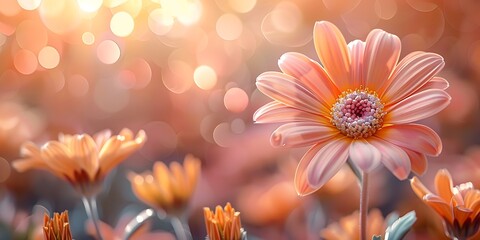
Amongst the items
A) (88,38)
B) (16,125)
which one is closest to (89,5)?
(88,38)

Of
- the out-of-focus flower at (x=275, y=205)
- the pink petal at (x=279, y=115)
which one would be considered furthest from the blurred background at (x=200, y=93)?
the pink petal at (x=279, y=115)

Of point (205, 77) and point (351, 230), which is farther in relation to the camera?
point (205, 77)

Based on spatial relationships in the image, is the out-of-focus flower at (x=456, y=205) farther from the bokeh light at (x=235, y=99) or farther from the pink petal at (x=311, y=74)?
the bokeh light at (x=235, y=99)

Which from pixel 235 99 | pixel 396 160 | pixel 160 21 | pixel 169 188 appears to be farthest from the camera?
pixel 160 21

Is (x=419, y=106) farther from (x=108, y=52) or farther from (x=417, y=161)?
(x=108, y=52)

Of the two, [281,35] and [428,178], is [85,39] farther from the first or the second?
[428,178]

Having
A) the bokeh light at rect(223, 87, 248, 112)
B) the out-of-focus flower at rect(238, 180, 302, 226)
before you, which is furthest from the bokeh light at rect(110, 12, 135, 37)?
the out-of-focus flower at rect(238, 180, 302, 226)

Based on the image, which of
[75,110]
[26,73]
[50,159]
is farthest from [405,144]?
[26,73]
